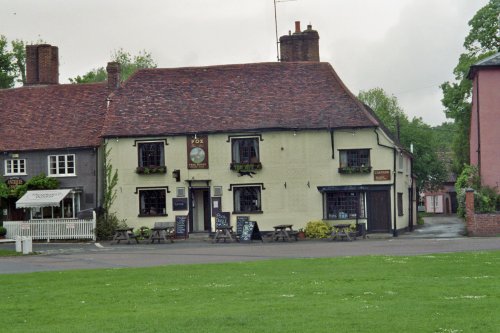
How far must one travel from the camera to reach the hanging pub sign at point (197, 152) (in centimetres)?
4872

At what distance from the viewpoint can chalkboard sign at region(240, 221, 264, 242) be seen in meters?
44.6

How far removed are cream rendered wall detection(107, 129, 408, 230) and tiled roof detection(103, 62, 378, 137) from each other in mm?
633

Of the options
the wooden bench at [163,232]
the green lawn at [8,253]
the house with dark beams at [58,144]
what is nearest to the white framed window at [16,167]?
the house with dark beams at [58,144]

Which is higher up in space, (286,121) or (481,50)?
(481,50)

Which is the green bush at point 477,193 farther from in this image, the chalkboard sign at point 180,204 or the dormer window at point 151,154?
the dormer window at point 151,154

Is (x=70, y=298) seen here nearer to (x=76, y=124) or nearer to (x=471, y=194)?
(x=471, y=194)

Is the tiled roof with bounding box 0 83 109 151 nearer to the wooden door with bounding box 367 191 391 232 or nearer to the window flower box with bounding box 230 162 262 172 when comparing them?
the window flower box with bounding box 230 162 262 172

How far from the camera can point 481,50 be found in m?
60.6

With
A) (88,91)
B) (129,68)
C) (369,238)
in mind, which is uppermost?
(129,68)

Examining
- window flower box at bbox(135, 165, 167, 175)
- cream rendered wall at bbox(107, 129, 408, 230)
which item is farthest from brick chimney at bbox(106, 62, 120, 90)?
window flower box at bbox(135, 165, 167, 175)

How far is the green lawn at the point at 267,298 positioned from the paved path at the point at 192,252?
12.9 feet

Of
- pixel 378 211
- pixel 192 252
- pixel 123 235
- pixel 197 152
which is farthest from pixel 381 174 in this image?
pixel 192 252

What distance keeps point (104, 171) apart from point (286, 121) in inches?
402

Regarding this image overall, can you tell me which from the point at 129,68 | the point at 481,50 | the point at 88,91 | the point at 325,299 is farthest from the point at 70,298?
the point at 129,68
